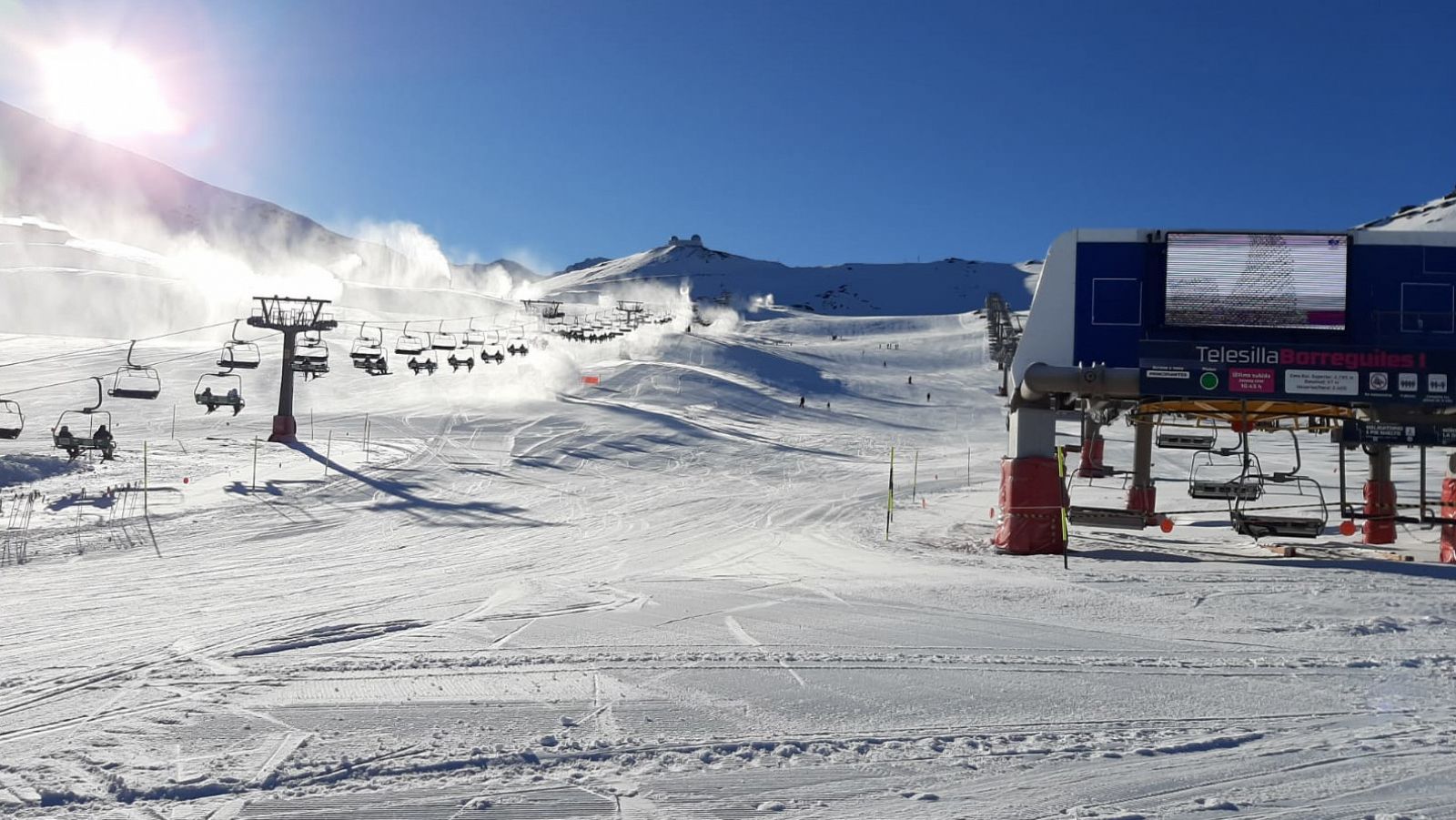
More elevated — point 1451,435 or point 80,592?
point 1451,435

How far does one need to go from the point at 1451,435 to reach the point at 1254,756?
49.9ft

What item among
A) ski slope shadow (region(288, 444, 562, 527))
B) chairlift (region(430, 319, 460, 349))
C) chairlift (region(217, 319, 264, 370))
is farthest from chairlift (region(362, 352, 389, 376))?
ski slope shadow (region(288, 444, 562, 527))

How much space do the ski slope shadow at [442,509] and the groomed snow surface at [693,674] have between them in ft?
3.31

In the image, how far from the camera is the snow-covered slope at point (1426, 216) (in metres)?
158

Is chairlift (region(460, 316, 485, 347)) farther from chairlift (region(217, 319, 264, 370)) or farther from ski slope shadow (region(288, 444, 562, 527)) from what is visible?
ski slope shadow (region(288, 444, 562, 527))

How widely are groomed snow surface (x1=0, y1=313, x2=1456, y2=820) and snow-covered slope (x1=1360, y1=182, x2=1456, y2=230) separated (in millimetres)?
175998

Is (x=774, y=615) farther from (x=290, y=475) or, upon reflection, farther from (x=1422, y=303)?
(x=290, y=475)

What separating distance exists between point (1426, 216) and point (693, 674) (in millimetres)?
207612

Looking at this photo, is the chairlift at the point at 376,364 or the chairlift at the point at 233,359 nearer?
the chairlift at the point at 233,359

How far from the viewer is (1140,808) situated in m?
4.94

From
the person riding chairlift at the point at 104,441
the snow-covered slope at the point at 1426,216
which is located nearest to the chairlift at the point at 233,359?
the person riding chairlift at the point at 104,441

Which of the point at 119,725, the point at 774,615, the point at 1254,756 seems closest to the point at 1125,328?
the point at 774,615

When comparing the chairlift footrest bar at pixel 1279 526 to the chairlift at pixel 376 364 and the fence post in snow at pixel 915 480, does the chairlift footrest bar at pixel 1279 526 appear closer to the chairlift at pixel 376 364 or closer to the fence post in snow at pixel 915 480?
the fence post in snow at pixel 915 480

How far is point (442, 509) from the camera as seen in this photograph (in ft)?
79.0
